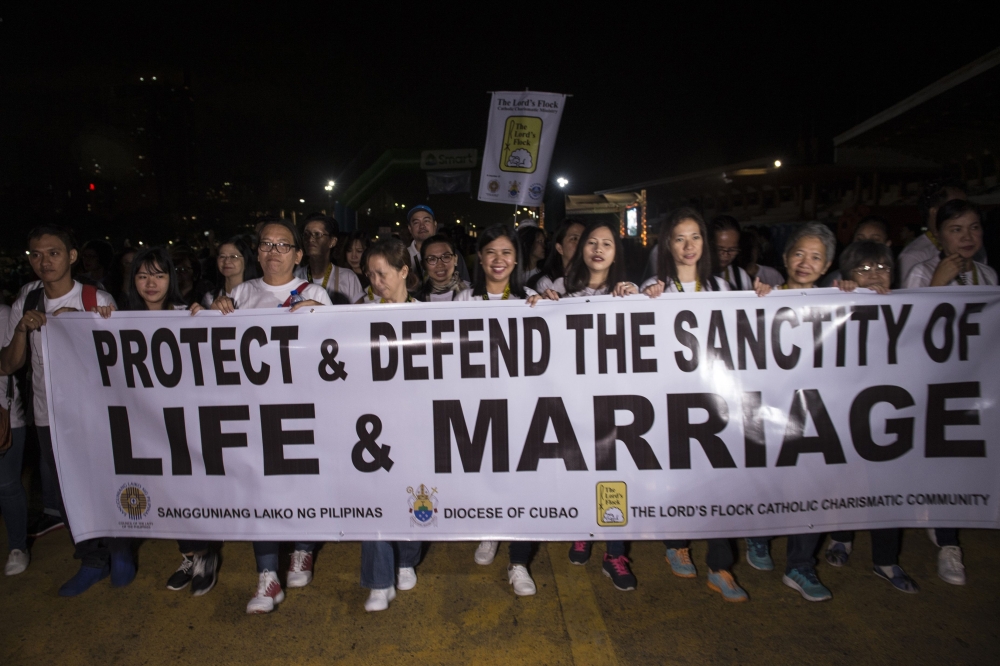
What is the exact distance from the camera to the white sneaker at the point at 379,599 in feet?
9.92

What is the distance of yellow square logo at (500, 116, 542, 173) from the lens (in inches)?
248

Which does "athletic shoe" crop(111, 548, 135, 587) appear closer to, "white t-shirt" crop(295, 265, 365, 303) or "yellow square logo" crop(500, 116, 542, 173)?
"white t-shirt" crop(295, 265, 365, 303)

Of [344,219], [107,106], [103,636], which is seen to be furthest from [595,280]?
[107,106]

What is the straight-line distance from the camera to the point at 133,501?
3.12 metres

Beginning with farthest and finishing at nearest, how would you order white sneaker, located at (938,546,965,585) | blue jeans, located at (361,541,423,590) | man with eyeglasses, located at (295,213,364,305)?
man with eyeglasses, located at (295,213,364,305) → white sneaker, located at (938,546,965,585) → blue jeans, located at (361,541,423,590)

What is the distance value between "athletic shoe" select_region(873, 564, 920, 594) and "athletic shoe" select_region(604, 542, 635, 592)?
130 cm

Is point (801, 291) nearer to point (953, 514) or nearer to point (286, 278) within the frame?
point (953, 514)

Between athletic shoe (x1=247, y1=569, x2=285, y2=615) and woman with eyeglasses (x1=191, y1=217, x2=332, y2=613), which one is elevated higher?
woman with eyeglasses (x1=191, y1=217, x2=332, y2=613)

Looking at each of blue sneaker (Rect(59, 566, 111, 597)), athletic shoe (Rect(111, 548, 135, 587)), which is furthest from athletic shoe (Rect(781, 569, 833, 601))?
blue sneaker (Rect(59, 566, 111, 597))

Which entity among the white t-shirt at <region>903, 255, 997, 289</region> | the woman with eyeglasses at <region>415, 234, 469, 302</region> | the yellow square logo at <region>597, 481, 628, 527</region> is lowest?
the yellow square logo at <region>597, 481, 628, 527</region>

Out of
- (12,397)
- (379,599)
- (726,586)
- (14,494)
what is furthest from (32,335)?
(726,586)

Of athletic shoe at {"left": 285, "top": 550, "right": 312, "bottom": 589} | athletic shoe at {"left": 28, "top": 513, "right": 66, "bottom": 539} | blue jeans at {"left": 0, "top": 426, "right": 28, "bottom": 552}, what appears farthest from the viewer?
athletic shoe at {"left": 28, "top": 513, "right": 66, "bottom": 539}

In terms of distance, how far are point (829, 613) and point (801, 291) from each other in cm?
155

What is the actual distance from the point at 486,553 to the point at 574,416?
3.60ft
